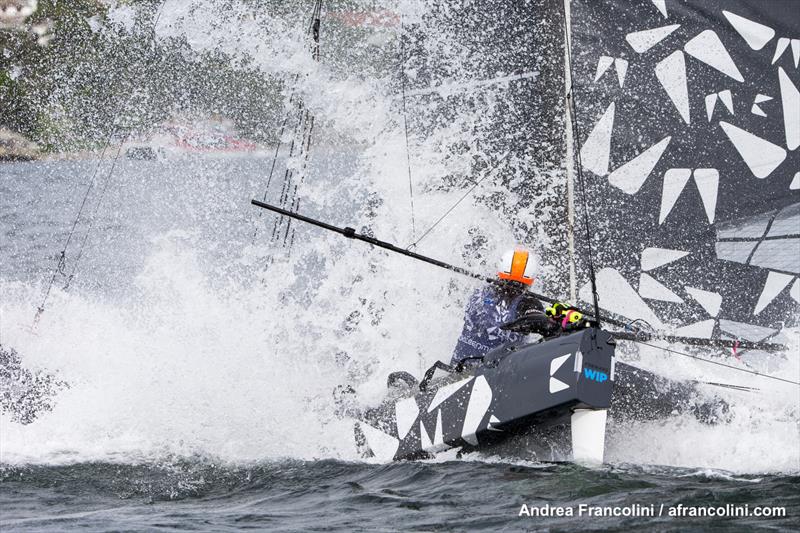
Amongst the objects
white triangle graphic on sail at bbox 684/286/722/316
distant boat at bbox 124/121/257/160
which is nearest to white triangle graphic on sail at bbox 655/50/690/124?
white triangle graphic on sail at bbox 684/286/722/316

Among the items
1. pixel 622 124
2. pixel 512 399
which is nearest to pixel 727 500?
pixel 512 399

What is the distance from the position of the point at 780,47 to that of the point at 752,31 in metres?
0.17

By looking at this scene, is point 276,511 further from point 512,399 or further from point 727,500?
point 727,500

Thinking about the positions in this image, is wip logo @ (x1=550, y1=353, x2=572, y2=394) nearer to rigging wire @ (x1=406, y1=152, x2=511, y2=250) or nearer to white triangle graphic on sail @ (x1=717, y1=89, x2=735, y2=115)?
rigging wire @ (x1=406, y1=152, x2=511, y2=250)

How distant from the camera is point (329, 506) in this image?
4719 millimetres

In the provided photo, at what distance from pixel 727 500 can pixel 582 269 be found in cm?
231

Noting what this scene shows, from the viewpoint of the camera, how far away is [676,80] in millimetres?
6273

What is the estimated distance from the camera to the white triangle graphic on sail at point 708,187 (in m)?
6.23

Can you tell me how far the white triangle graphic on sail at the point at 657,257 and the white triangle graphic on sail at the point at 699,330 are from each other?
38 centimetres

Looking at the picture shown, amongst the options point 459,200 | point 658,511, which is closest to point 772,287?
point 459,200

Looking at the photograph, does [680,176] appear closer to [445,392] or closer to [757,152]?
[757,152]

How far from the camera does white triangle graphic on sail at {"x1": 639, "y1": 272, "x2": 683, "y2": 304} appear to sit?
6.27 metres

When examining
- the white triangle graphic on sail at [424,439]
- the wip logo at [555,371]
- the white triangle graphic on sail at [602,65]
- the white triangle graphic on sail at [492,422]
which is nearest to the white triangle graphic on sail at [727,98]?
the white triangle graphic on sail at [602,65]

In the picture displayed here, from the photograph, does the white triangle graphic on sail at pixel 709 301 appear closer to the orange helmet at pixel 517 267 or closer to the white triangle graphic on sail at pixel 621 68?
the orange helmet at pixel 517 267
